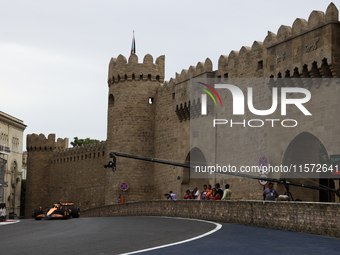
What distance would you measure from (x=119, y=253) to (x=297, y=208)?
586 centimetres

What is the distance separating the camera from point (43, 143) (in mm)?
51750

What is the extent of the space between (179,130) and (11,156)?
3050 cm

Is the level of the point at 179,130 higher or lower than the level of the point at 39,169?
higher

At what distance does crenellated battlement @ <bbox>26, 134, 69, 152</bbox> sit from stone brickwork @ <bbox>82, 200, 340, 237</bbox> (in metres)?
29.9

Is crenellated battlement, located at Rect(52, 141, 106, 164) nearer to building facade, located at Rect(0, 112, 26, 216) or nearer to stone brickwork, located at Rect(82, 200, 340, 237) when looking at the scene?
building facade, located at Rect(0, 112, 26, 216)

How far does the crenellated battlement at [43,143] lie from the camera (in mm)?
51531

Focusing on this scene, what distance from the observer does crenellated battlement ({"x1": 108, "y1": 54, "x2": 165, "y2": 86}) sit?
34.6m

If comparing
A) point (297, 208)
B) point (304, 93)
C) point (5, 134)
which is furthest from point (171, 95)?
point (5, 134)

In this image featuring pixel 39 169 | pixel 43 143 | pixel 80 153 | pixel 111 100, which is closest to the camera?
pixel 111 100

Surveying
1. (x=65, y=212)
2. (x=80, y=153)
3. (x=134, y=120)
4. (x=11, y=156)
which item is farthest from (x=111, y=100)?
A: (x=11, y=156)

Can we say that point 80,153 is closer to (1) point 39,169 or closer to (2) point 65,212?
(1) point 39,169

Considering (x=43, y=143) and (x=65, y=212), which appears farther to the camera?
(x=43, y=143)

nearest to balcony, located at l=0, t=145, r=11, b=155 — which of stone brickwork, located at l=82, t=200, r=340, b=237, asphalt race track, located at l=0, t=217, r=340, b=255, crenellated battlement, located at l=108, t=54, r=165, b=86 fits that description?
crenellated battlement, located at l=108, t=54, r=165, b=86

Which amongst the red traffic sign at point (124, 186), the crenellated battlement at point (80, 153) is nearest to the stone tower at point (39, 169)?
the crenellated battlement at point (80, 153)
